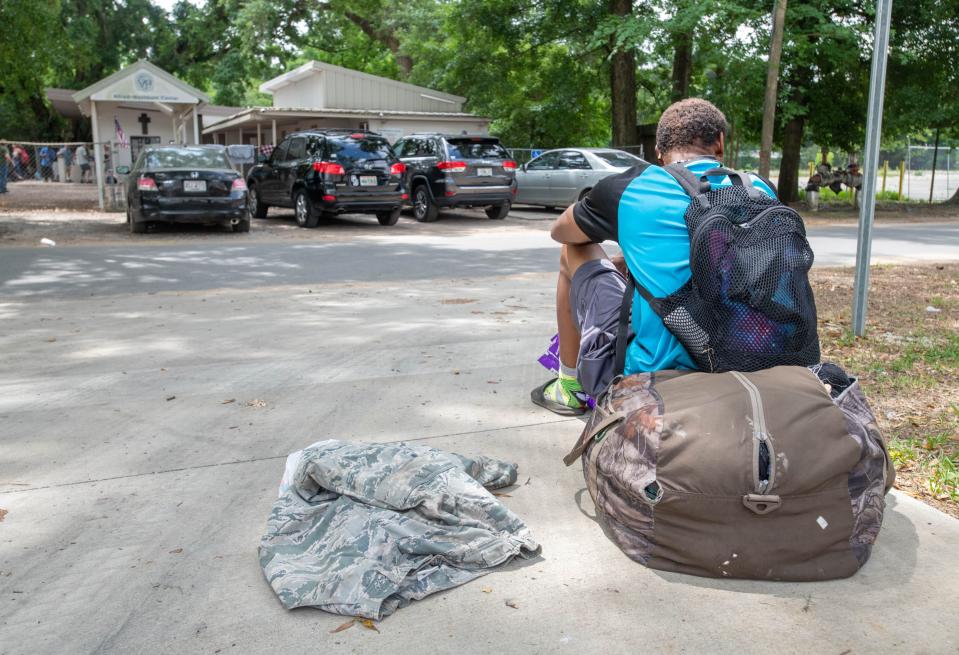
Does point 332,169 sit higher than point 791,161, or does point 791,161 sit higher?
point 791,161

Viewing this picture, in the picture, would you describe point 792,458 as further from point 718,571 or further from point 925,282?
point 925,282

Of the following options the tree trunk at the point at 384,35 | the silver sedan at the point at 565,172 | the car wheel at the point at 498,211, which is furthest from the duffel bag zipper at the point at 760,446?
the tree trunk at the point at 384,35

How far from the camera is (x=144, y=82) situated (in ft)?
71.0

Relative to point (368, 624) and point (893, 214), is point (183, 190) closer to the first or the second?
point (368, 624)

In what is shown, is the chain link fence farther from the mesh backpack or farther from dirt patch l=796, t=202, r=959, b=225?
the mesh backpack

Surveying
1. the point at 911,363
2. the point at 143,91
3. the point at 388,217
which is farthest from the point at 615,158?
the point at 911,363

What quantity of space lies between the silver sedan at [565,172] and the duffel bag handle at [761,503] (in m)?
16.5

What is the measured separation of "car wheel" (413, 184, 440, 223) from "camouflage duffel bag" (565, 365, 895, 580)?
16.0 m

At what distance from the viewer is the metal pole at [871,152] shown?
19.1 feet

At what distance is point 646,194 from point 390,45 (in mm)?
40915

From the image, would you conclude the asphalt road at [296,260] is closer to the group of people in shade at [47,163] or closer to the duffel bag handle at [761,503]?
the duffel bag handle at [761,503]

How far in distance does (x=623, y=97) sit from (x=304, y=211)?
11.4m

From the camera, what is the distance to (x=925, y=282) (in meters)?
9.38

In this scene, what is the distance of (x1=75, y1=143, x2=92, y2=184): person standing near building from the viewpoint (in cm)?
3666
